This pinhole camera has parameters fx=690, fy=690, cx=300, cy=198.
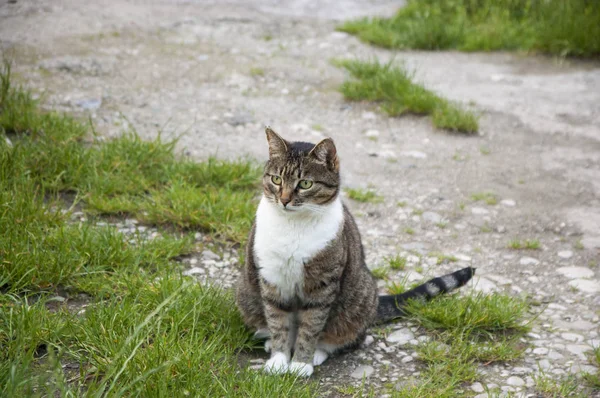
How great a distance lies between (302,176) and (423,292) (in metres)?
1.01

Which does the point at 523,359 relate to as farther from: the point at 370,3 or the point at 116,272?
the point at 370,3

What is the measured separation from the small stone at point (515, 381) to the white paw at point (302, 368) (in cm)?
99

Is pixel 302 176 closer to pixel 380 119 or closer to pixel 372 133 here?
pixel 372 133

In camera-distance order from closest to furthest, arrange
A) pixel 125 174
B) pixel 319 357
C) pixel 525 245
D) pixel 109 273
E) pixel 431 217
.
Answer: pixel 319 357, pixel 109 273, pixel 525 245, pixel 125 174, pixel 431 217

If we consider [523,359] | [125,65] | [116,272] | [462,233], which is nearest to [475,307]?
[523,359]

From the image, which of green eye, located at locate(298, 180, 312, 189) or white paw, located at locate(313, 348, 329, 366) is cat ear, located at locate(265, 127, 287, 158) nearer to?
green eye, located at locate(298, 180, 312, 189)

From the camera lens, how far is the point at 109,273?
13.0ft

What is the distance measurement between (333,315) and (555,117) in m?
4.03

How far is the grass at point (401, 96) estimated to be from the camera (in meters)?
6.32

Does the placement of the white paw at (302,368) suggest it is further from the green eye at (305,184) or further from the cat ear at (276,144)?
the cat ear at (276,144)

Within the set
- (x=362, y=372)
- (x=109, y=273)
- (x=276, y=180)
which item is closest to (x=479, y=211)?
(x=362, y=372)

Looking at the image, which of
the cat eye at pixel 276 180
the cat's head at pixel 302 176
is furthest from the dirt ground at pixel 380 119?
the cat eye at pixel 276 180

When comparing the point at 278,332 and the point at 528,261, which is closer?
the point at 278,332

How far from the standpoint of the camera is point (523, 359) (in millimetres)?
3625
